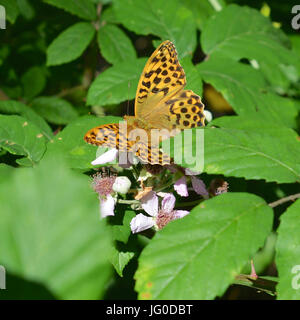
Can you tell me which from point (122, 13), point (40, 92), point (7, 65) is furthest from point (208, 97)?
point (7, 65)

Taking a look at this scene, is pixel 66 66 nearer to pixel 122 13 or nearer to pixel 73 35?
pixel 73 35


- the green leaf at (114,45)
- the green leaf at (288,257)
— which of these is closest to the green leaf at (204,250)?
the green leaf at (288,257)

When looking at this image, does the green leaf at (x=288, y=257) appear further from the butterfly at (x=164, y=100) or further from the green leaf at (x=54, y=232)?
the green leaf at (x=54, y=232)

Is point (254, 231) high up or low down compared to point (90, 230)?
down

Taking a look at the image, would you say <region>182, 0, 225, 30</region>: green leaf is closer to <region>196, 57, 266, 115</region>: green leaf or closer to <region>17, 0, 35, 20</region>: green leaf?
<region>196, 57, 266, 115</region>: green leaf

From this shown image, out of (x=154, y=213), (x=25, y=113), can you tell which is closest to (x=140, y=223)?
(x=154, y=213)

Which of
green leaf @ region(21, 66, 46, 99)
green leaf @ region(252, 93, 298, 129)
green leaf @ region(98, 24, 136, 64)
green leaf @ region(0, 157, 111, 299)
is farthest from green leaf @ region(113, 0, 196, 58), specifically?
green leaf @ region(0, 157, 111, 299)
